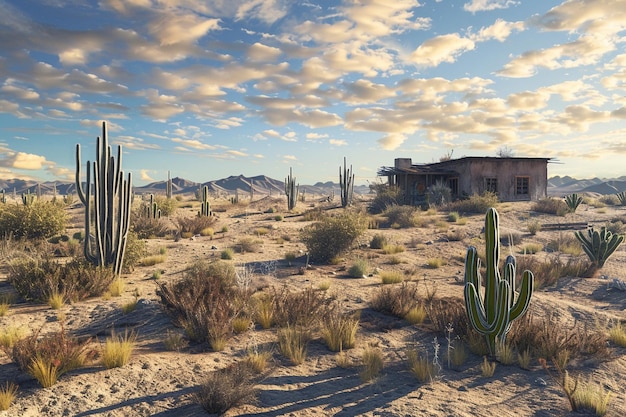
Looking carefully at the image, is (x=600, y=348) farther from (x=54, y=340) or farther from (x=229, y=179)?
(x=229, y=179)

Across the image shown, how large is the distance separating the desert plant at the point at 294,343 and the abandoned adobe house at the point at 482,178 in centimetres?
2486

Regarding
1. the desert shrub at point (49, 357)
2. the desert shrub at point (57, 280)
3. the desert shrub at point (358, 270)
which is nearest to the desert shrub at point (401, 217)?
A: the desert shrub at point (358, 270)

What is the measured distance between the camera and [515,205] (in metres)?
26.7

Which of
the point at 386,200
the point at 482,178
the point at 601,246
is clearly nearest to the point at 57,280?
the point at 601,246

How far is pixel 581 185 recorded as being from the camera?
13200 centimetres

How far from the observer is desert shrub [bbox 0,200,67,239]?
1390 centimetres

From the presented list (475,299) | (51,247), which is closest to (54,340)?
(475,299)

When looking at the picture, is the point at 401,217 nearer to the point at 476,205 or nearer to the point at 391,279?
the point at 476,205

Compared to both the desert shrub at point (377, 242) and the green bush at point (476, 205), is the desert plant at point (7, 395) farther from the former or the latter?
the green bush at point (476, 205)

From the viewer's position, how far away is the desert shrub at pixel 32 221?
13.9m

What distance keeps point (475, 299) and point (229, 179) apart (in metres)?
123

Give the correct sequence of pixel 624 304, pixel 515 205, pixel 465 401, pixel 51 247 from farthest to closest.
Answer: pixel 515 205 < pixel 51 247 < pixel 624 304 < pixel 465 401

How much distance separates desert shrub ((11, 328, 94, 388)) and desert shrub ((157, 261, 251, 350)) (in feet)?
4.89

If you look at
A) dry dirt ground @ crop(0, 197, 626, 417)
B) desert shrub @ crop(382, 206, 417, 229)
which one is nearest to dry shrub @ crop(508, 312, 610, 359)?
dry dirt ground @ crop(0, 197, 626, 417)
